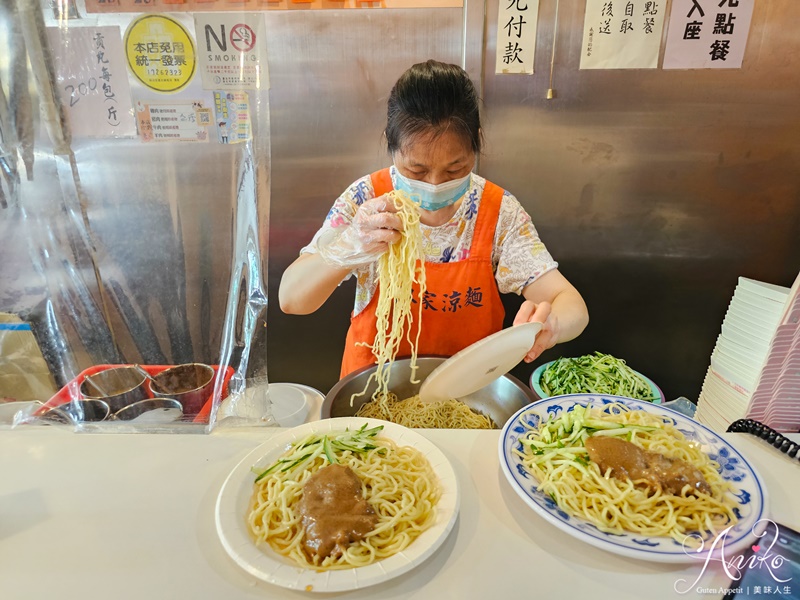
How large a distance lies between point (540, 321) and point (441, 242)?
1.01 metres

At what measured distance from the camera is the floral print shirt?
261 centimetres

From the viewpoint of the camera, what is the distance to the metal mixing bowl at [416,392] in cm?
212

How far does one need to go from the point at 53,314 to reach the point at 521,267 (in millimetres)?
2097

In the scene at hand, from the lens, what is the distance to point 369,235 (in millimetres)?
1695

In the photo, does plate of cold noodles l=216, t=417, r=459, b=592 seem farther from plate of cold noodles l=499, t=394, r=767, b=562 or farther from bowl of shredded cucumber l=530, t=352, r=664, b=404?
bowl of shredded cucumber l=530, t=352, r=664, b=404

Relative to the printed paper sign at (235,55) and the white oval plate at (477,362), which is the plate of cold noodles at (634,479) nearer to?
the white oval plate at (477,362)

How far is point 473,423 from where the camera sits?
7.49 feet

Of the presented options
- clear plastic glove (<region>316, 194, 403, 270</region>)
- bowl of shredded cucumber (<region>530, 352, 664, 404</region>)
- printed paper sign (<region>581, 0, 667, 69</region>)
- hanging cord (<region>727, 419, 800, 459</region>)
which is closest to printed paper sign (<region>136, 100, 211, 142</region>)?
clear plastic glove (<region>316, 194, 403, 270</region>)

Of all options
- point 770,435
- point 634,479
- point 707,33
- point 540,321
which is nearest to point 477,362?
point 540,321

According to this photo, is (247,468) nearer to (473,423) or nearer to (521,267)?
(473,423)

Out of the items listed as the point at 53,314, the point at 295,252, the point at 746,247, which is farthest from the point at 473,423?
the point at 746,247

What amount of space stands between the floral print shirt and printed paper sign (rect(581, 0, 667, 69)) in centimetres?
139

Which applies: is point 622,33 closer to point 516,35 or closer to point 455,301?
point 516,35

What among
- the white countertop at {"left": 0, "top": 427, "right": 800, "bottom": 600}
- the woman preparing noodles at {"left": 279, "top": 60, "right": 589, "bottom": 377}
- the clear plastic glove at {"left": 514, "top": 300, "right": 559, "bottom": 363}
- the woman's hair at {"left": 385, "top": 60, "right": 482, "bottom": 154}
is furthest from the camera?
the woman's hair at {"left": 385, "top": 60, "right": 482, "bottom": 154}
